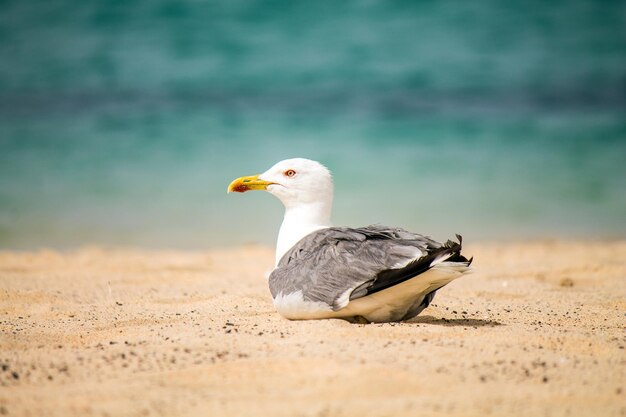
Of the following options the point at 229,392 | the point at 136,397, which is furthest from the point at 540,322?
the point at 136,397

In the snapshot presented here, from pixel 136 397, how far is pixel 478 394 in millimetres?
1403

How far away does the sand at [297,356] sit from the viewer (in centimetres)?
312

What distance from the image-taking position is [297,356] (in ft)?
12.2

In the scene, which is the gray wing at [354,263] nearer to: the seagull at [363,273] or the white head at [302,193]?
the seagull at [363,273]

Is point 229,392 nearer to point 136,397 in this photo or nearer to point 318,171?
point 136,397

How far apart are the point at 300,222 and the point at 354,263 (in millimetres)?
962

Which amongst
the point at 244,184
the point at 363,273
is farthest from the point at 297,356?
the point at 244,184

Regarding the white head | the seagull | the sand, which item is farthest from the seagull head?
the sand

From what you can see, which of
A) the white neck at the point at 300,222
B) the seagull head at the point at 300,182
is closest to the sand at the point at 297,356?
the white neck at the point at 300,222

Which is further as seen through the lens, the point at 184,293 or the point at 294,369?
the point at 184,293

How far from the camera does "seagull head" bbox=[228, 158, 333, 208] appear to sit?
5281 millimetres

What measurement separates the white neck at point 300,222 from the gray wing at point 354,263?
1.24ft

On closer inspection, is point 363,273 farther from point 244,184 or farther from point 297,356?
point 244,184

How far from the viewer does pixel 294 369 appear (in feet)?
11.5
